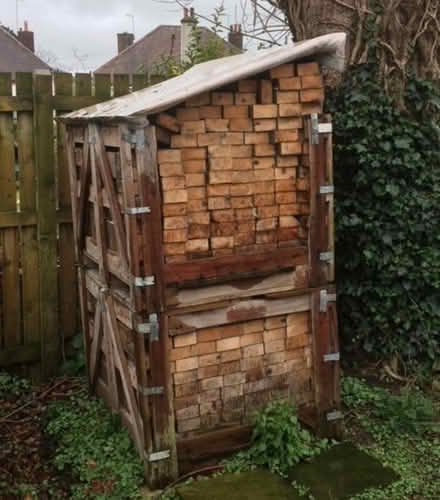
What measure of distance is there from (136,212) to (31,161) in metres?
1.98

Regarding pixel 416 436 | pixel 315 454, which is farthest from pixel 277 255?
pixel 416 436

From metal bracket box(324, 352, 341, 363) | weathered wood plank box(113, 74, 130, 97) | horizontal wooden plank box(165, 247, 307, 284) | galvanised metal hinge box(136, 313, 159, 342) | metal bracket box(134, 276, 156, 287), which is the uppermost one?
weathered wood plank box(113, 74, 130, 97)

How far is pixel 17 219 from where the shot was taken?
16.8 ft

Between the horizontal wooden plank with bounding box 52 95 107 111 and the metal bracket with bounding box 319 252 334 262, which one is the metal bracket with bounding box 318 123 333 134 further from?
the horizontal wooden plank with bounding box 52 95 107 111

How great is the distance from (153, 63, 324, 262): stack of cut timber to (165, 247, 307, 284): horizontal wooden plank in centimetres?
6

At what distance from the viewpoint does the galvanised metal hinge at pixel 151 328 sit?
11.8 feet

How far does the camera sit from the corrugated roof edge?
10.9ft

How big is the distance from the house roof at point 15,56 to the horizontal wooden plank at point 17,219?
28612 millimetres

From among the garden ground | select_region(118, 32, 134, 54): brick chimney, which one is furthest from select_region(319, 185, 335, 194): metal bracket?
→ select_region(118, 32, 134, 54): brick chimney

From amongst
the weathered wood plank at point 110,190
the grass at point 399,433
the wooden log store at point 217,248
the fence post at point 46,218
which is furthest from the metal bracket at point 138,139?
the grass at point 399,433

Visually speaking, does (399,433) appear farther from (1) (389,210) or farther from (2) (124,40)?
(2) (124,40)

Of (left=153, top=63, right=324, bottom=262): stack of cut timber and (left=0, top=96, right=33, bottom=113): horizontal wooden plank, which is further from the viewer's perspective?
(left=0, top=96, right=33, bottom=113): horizontal wooden plank

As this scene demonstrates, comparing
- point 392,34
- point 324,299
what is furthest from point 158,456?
point 392,34

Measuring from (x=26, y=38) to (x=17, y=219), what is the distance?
3214 cm
